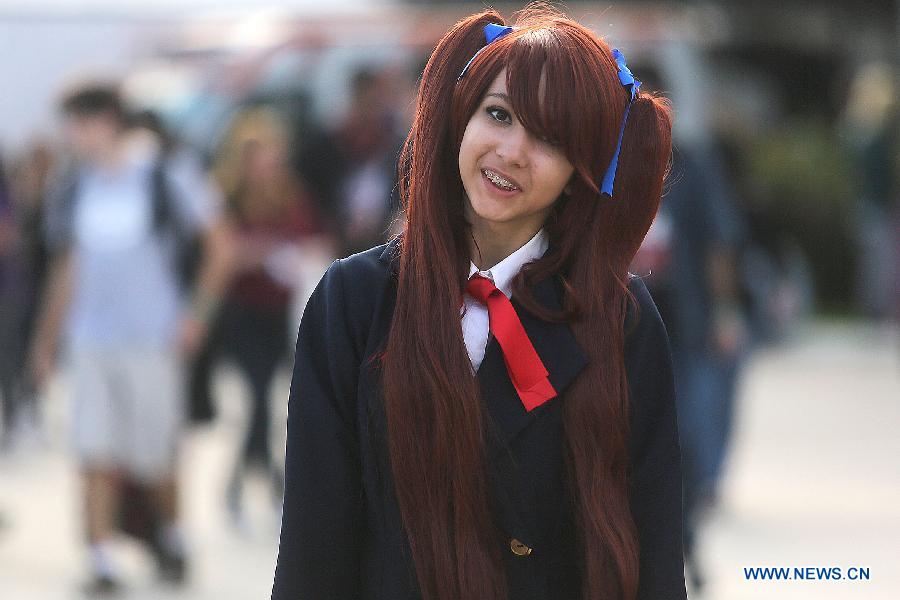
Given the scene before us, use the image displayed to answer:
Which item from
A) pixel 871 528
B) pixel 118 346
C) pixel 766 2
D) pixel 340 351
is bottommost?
pixel 871 528

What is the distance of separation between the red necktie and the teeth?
0.52 ft

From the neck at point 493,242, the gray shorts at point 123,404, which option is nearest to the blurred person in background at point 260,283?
the gray shorts at point 123,404

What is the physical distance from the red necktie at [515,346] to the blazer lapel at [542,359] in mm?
11

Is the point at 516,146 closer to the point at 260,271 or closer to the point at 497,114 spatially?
the point at 497,114

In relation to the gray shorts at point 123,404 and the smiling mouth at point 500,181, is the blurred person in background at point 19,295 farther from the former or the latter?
the smiling mouth at point 500,181

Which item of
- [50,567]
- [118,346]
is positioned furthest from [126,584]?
[118,346]

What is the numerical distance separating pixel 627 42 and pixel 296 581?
971 cm

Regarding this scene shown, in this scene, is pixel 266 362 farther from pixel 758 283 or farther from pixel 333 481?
pixel 758 283

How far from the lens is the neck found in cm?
250

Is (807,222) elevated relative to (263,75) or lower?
lower

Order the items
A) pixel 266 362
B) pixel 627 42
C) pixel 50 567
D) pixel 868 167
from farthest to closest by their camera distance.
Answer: pixel 868 167
pixel 627 42
pixel 266 362
pixel 50 567

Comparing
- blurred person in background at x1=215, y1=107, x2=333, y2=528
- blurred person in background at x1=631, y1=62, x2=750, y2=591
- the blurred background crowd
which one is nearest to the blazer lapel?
the blurred background crowd

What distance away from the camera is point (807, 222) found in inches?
623

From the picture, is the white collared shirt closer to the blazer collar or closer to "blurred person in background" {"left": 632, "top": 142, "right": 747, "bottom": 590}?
the blazer collar
